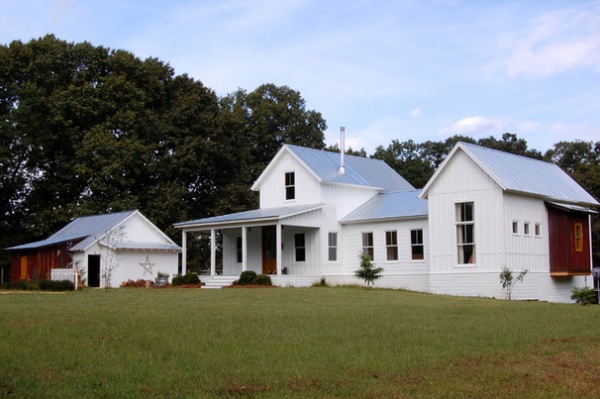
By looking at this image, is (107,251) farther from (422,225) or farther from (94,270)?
(422,225)

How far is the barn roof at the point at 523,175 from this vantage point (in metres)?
31.2

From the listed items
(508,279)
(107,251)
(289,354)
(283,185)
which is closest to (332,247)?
(283,185)

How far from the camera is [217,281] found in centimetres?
3741

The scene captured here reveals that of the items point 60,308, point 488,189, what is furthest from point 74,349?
point 488,189

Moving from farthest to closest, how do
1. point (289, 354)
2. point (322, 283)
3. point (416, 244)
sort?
point (322, 283) → point (416, 244) → point (289, 354)

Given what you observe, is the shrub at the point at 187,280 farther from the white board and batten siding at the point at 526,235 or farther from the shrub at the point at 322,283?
the white board and batten siding at the point at 526,235

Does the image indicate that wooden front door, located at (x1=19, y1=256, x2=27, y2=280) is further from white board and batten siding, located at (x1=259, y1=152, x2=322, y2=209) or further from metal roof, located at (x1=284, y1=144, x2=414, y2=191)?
metal roof, located at (x1=284, y1=144, x2=414, y2=191)

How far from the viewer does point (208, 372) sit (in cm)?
1096

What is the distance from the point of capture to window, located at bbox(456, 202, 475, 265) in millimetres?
31734

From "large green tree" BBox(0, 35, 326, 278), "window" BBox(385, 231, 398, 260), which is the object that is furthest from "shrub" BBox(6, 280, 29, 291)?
"window" BBox(385, 231, 398, 260)

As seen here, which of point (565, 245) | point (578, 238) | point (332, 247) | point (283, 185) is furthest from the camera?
point (283, 185)

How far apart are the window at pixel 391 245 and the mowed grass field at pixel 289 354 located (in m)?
17.2

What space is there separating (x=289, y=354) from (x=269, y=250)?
27929mm

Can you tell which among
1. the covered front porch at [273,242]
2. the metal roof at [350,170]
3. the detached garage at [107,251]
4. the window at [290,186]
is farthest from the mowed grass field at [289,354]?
the detached garage at [107,251]
